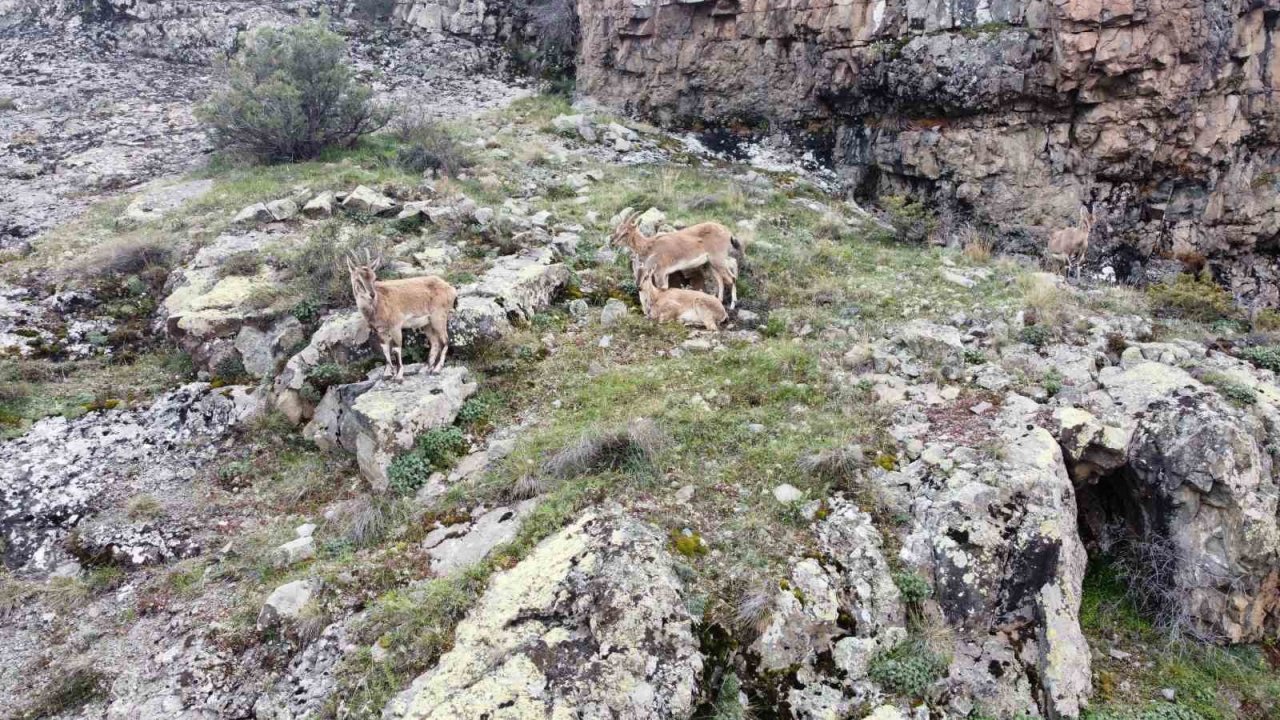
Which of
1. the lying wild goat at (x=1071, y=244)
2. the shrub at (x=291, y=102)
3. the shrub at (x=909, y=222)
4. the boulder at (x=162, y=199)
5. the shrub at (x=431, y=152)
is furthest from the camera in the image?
the shrub at (x=291, y=102)

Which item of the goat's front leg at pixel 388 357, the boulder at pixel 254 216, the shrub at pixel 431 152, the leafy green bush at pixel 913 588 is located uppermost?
the shrub at pixel 431 152

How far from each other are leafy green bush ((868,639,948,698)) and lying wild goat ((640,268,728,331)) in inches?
207

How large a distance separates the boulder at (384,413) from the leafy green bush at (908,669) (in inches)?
183

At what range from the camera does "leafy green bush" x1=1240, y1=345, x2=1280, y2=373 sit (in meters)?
8.00

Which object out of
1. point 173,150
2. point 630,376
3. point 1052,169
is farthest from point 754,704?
point 173,150

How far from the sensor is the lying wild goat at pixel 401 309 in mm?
7816

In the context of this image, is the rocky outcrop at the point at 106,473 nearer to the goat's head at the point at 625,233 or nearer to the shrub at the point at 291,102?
the goat's head at the point at 625,233

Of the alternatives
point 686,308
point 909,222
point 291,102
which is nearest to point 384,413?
point 686,308

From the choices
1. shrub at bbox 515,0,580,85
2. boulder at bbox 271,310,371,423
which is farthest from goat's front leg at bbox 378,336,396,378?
Answer: shrub at bbox 515,0,580,85

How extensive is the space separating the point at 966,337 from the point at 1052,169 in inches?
380

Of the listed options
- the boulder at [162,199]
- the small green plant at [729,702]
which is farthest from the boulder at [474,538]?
the boulder at [162,199]

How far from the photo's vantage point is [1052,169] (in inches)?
638

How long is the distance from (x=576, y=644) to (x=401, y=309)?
4.48 meters

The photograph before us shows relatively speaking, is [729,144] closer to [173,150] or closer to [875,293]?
[875,293]
